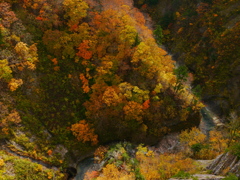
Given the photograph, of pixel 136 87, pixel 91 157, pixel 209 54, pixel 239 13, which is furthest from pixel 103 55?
pixel 239 13

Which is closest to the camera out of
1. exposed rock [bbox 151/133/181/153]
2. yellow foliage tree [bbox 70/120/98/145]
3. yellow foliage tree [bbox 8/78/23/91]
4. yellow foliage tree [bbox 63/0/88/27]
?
yellow foliage tree [bbox 8/78/23/91]

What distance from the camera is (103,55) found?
123 ft

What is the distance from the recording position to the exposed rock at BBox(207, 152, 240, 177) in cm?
1879

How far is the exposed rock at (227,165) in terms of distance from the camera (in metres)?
18.8

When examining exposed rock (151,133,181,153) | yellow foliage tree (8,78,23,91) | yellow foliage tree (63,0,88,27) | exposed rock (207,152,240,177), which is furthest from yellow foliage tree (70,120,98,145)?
yellow foliage tree (63,0,88,27)

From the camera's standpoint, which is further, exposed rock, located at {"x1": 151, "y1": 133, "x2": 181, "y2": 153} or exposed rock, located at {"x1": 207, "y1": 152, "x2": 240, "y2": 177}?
exposed rock, located at {"x1": 151, "y1": 133, "x2": 181, "y2": 153}

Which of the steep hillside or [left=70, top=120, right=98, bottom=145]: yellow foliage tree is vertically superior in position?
the steep hillside

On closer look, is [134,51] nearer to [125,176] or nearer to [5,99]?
[125,176]

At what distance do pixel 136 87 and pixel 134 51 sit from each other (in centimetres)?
804

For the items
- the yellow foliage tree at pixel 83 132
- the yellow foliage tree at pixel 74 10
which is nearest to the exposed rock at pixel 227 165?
the yellow foliage tree at pixel 83 132

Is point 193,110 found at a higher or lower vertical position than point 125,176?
higher

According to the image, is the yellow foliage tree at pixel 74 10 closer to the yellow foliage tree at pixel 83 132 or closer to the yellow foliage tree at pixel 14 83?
the yellow foliage tree at pixel 14 83

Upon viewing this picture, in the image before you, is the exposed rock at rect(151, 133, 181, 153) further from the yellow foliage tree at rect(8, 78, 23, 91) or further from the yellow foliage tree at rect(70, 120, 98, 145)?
the yellow foliage tree at rect(8, 78, 23, 91)

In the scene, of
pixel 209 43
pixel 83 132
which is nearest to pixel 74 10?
pixel 83 132
